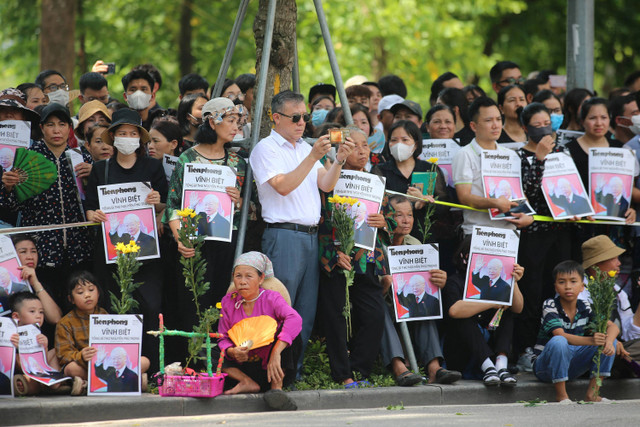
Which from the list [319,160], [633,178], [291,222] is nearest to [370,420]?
[291,222]

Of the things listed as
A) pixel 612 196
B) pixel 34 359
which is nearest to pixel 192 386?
pixel 34 359

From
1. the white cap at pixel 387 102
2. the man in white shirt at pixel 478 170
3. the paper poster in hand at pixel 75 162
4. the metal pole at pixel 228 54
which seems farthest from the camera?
the white cap at pixel 387 102

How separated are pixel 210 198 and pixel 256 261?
76 centimetres

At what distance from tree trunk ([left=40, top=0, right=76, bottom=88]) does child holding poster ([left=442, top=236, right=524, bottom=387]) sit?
878cm

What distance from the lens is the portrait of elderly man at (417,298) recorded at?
10.1 meters

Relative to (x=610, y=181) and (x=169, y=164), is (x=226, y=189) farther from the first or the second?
(x=610, y=181)

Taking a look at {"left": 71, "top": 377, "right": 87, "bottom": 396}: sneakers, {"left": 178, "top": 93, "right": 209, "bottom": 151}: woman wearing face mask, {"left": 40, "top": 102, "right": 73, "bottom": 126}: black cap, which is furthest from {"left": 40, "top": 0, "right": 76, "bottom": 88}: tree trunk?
{"left": 71, "top": 377, "right": 87, "bottom": 396}: sneakers

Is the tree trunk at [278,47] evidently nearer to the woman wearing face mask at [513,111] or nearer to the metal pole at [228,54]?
the metal pole at [228,54]

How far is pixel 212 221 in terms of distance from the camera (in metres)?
9.31

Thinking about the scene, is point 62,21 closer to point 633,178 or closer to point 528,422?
point 633,178

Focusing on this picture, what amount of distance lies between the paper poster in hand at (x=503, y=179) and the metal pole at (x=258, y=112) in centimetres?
225

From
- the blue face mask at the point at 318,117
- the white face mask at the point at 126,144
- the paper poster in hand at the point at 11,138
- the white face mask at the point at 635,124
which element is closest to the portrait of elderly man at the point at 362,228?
the white face mask at the point at 126,144

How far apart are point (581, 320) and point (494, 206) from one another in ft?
4.43

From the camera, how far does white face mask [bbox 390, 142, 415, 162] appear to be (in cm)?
1034
